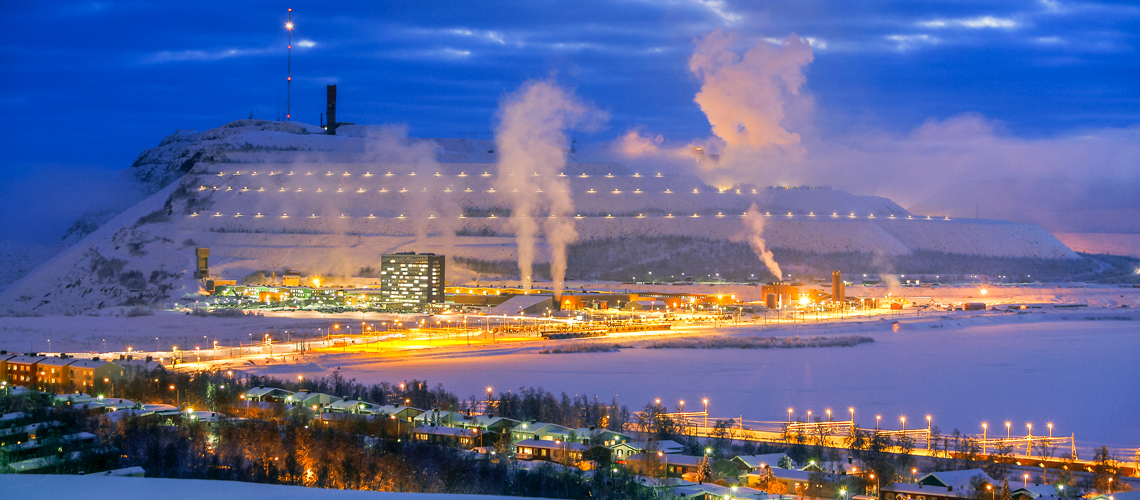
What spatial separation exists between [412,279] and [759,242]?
88.7 feet

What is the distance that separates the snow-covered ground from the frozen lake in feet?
57.3

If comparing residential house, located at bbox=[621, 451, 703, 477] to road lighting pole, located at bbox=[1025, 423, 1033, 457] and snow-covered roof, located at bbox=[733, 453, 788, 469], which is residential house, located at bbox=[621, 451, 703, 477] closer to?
snow-covered roof, located at bbox=[733, 453, 788, 469]

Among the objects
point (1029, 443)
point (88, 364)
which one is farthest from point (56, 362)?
point (1029, 443)

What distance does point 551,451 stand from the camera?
781 inches

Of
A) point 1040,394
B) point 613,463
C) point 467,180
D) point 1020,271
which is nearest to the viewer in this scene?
point 613,463

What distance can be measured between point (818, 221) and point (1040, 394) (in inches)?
1995

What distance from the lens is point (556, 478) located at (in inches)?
653

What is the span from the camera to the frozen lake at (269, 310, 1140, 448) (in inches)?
1053

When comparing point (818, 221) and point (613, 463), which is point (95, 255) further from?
point (613, 463)

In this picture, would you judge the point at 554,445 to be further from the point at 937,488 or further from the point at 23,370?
the point at 23,370

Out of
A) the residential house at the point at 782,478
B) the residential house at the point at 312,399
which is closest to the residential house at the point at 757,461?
the residential house at the point at 782,478

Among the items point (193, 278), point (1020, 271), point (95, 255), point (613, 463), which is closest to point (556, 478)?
point (613, 463)

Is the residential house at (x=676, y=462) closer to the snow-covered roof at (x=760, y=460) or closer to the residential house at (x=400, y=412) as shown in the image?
the snow-covered roof at (x=760, y=460)

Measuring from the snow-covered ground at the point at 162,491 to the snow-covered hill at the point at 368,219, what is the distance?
55.8m
